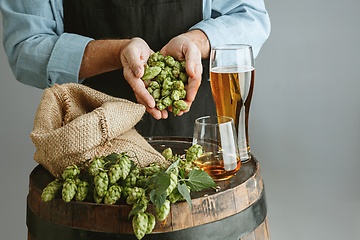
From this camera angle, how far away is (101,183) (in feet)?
2.44

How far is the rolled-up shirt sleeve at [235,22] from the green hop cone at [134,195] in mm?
929

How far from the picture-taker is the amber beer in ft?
3.36

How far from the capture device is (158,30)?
168 cm

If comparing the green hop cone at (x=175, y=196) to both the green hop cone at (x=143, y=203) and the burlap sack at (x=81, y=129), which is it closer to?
the green hop cone at (x=143, y=203)

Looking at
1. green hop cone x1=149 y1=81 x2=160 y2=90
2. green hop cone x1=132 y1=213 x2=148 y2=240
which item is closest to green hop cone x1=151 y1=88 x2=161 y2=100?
green hop cone x1=149 y1=81 x2=160 y2=90

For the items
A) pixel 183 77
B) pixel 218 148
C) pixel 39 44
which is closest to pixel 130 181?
pixel 218 148

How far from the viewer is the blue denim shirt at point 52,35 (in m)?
1.49

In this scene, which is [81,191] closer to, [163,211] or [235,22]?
[163,211]

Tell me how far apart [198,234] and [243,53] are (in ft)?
1.69

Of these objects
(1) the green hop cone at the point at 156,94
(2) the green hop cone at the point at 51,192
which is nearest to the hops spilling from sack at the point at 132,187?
(2) the green hop cone at the point at 51,192

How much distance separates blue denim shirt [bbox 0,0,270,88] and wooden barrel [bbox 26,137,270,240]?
2.36 ft

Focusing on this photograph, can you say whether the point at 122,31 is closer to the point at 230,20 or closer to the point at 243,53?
the point at 230,20

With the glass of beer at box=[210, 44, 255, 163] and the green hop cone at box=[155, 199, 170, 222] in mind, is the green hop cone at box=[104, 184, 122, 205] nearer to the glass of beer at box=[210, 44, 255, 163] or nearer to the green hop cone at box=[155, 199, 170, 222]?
the green hop cone at box=[155, 199, 170, 222]

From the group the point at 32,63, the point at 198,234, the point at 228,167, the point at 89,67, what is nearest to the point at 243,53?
the point at 228,167
